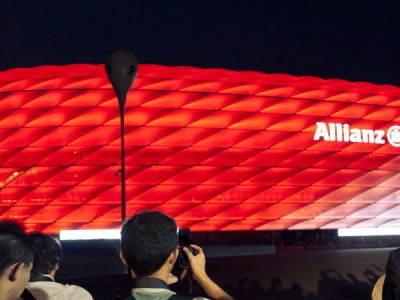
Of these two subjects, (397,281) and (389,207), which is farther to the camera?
(389,207)

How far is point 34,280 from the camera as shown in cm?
329

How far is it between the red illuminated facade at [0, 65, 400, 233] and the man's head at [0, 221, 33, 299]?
20.0 meters

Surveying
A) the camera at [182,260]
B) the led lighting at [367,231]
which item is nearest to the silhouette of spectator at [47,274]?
the camera at [182,260]

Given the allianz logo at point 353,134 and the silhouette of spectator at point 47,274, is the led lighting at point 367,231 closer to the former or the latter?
the allianz logo at point 353,134

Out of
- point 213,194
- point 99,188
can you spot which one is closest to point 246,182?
point 213,194

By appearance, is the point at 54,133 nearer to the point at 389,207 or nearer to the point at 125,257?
the point at 389,207

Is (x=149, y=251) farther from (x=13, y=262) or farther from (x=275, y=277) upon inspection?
(x=275, y=277)

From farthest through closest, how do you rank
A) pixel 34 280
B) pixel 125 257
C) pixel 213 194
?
1. pixel 213 194
2. pixel 34 280
3. pixel 125 257

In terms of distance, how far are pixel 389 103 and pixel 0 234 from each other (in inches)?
994

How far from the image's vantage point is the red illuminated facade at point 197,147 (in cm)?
2203

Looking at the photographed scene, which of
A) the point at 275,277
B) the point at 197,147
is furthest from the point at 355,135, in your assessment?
the point at 275,277

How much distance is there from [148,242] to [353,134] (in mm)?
23587

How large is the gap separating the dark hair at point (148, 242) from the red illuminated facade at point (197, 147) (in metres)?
19.8

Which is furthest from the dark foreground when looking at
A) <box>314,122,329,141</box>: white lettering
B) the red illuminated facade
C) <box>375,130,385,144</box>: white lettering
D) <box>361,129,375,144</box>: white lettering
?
<box>375,130,385,144</box>: white lettering
